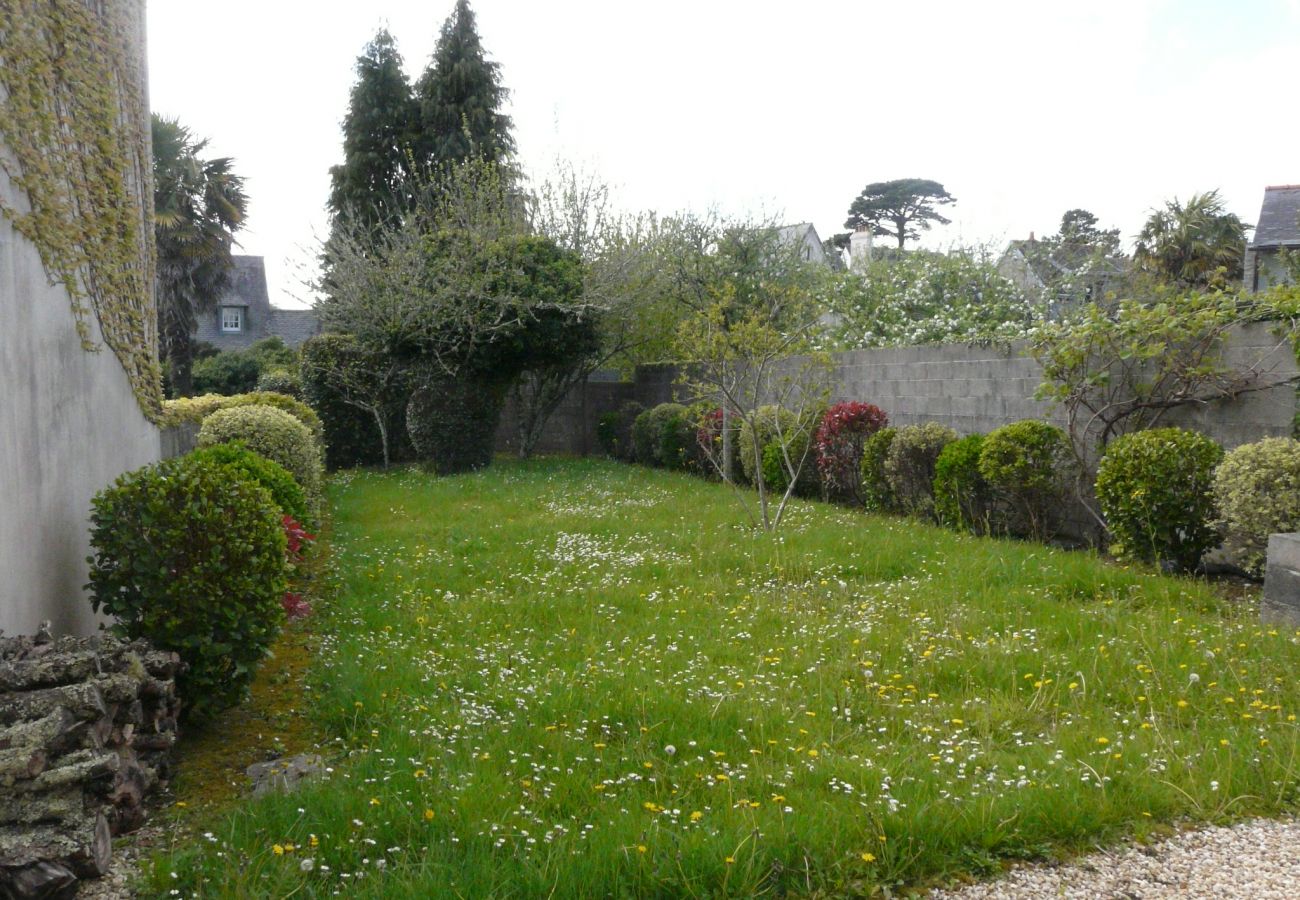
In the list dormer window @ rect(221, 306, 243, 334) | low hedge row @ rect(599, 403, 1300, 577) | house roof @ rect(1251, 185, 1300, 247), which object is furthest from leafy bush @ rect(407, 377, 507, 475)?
dormer window @ rect(221, 306, 243, 334)

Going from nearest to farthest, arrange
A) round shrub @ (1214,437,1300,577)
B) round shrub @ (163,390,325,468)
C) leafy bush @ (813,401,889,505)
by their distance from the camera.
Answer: round shrub @ (1214,437,1300,577)
leafy bush @ (813,401,889,505)
round shrub @ (163,390,325,468)

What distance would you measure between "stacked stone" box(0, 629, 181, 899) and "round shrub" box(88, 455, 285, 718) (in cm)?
30

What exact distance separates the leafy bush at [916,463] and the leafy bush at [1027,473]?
3.19ft

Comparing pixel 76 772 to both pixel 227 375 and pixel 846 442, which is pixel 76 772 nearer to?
pixel 846 442

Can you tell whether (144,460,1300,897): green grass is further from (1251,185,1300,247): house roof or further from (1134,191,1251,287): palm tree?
(1251,185,1300,247): house roof

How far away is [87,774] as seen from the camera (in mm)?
3059

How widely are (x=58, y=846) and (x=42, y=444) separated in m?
2.43

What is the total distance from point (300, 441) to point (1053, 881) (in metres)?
8.77

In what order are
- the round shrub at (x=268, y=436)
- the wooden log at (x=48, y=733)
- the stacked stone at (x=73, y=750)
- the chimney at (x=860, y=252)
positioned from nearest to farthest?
the stacked stone at (x=73, y=750) < the wooden log at (x=48, y=733) < the round shrub at (x=268, y=436) < the chimney at (x=860, y=252)

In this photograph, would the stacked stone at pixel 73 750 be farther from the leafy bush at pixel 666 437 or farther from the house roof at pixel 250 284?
the house roof at pixel 250 284

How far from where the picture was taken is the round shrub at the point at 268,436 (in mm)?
9875

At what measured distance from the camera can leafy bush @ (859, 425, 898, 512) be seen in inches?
432

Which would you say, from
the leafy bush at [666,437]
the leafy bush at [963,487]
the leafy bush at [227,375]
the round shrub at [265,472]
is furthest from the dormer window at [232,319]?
the leafy bush at [963,487]

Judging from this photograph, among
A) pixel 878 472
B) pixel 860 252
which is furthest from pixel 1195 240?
pixel 878 472
